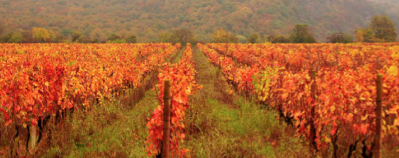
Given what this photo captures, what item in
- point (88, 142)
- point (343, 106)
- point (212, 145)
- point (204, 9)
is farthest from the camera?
point (204, 9)

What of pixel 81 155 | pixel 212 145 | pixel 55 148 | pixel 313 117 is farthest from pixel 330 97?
pixel 55 148

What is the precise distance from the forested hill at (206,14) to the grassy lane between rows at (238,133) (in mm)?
126198

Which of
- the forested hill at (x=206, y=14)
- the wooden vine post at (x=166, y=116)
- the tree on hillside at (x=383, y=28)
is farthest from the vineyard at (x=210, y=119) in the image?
Answer: the forested hill at (x=206, y=14)

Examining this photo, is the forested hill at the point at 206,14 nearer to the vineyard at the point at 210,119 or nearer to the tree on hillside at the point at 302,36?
the tree on hillside at the point at 302,36

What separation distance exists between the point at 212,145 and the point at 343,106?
2061 millimetres

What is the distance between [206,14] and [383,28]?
396 feet

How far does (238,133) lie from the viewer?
5.41 meters

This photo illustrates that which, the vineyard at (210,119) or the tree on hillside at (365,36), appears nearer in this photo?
the vineyard at (210,119)

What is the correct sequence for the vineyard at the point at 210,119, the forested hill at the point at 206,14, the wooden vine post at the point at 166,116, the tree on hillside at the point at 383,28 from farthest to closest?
the forested hill at the point at 206,14, the tree on hillside at the point at 383,28, the vineyard at the point at 210,119, the wooden vine post at the point at 166,116

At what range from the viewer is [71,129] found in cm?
500

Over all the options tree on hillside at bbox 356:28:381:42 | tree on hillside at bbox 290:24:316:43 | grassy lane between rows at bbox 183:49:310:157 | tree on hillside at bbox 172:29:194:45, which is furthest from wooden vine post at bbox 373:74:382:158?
tree on hillside at bbox 172:29:194:45

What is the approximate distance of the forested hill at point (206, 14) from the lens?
146 m

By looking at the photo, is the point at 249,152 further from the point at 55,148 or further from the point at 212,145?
the point at 55,148

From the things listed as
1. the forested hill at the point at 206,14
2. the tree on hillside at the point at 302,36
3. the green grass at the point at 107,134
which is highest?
the forested hill at the point at 206,14
